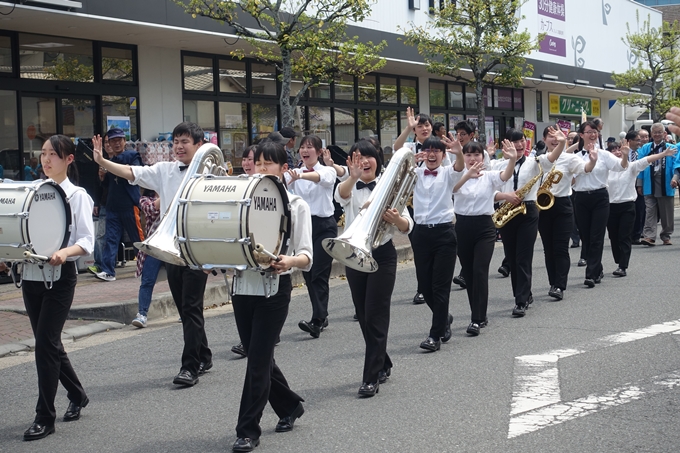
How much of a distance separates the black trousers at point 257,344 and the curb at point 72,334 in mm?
3917

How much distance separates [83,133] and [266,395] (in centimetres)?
1155

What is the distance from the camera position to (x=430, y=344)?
7.75m

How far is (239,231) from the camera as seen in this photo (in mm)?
5047

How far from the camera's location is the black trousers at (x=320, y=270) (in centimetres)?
877

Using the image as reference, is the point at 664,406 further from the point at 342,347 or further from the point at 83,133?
the point at 83,133

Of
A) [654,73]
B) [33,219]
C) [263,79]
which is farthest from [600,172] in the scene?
[654,73]

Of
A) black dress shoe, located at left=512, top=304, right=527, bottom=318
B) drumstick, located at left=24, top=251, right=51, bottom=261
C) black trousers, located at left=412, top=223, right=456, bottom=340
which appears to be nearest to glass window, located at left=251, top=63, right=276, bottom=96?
black dress shoe, located at left=512, top=304, right=527, bottom=318

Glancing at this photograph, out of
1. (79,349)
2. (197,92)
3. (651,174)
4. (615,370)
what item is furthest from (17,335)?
(651,174)

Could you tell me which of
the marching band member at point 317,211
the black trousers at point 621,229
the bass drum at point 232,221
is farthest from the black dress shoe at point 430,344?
the black trousers at point 621,229

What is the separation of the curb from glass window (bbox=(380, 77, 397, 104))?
15.2 meters

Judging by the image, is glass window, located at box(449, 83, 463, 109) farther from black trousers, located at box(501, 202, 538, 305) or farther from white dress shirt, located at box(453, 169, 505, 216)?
white dress shirt, located at box(453, 169, 505, 216)

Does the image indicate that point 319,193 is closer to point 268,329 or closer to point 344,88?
point 268,329

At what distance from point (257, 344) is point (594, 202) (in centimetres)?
711

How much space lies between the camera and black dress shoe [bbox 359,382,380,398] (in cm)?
637
